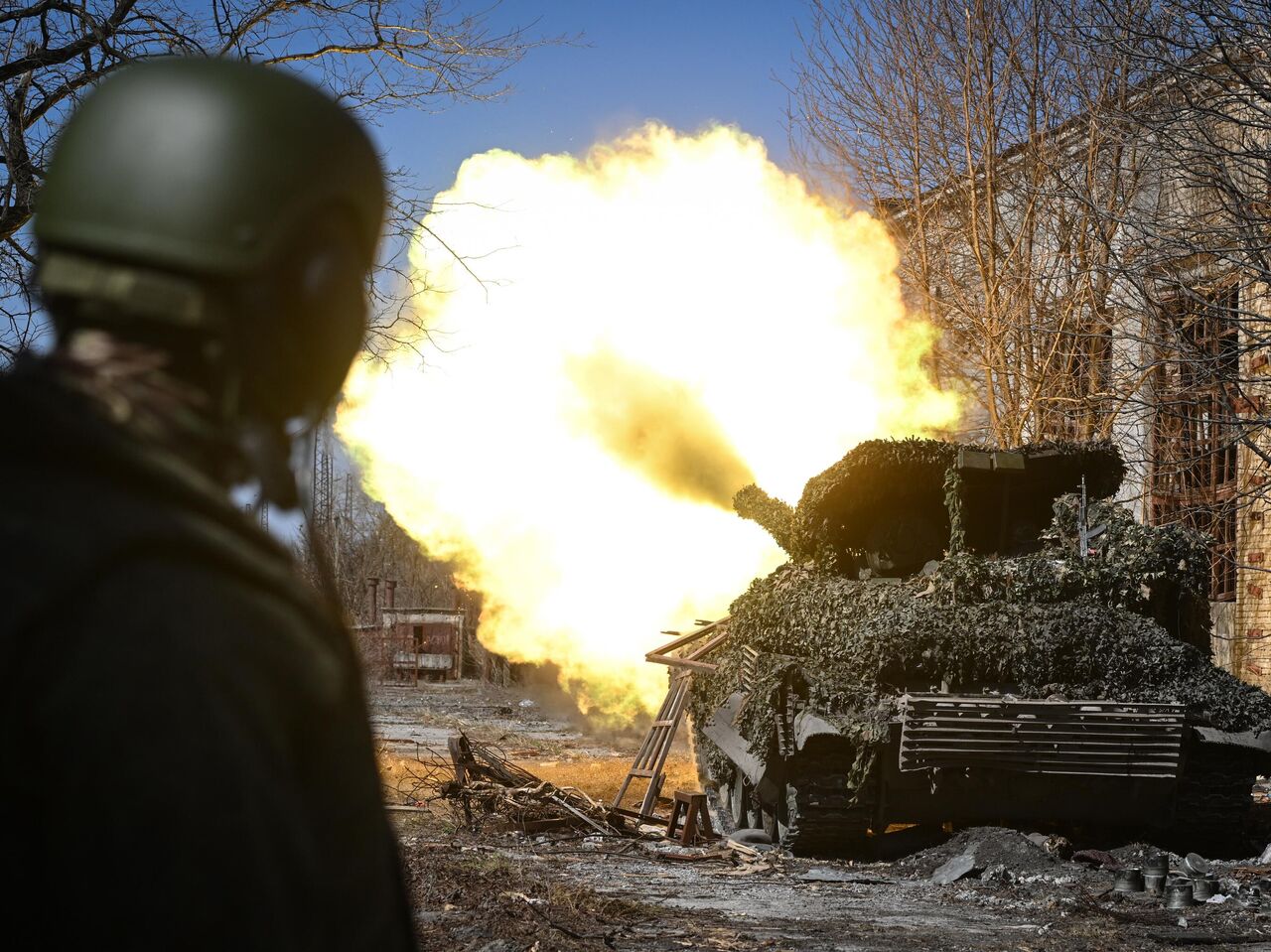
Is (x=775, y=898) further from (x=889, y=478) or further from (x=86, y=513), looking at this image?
(x=86, y=513)

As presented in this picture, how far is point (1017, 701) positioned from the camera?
10.7m

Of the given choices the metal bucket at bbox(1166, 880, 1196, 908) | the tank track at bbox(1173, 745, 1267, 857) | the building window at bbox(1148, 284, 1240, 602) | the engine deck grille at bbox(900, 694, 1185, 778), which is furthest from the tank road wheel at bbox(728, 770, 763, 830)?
the building window at bbox(1148, 284, 1240, 602)

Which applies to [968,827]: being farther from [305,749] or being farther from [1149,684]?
[305,749]

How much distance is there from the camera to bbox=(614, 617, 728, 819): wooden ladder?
583 inches

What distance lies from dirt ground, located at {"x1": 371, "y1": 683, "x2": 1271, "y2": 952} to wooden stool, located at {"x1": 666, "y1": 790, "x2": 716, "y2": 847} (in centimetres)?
22

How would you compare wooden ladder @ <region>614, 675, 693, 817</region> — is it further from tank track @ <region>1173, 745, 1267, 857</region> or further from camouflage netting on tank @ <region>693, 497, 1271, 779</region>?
tank track @ <region>1173, 745, 1267, 857</region>

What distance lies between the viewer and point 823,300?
22109 mm

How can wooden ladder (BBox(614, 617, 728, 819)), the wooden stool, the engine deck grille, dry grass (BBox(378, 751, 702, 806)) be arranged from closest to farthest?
the engine deck grille
the wooden stool
wooden ladder (BBox(614, 617, 728, 819))
dry grass (BBox(378, 751, 702, 806))

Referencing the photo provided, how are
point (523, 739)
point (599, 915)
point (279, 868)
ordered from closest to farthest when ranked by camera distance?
point (279, 868) → point (599, 915) → point (523, 739)

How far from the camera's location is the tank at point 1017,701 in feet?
34.9

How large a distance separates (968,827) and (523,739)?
46.2 ft

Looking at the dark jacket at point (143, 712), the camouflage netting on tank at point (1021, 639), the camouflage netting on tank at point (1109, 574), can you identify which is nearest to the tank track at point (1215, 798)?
the camouflage netting on tank at point (1021, 639)

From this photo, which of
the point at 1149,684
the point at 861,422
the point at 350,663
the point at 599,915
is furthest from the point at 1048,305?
the point at 350,663

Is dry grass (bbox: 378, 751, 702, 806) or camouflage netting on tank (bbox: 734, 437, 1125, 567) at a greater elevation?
camouflage netting on tank (bbox: 734, 437, 1125, 567)
